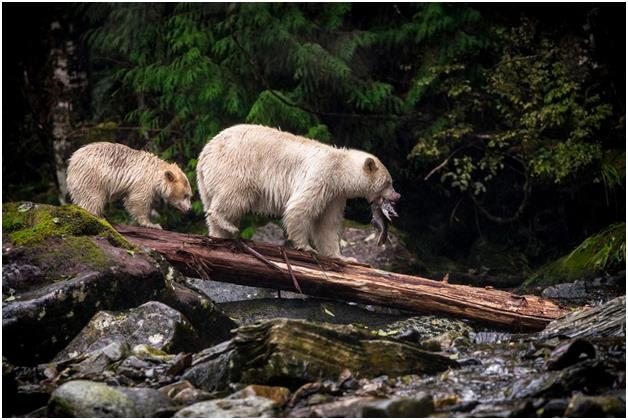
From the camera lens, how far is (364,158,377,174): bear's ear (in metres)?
8.88

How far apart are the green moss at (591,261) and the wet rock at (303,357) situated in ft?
14.7

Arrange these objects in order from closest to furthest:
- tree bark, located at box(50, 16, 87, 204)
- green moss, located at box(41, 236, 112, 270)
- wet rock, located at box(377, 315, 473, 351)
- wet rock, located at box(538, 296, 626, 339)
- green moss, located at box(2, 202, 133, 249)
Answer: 1. wet rock, located at box(538, 296, 626, 339)
2. green moss, located at box(41, 236, 112, 270)
3. wet rock, located at box(377, 315, 473, 351)
4. green moss, located at box(2, 202, 133, 249)
5. tree bark, located at box(50, 16, 87, 204)

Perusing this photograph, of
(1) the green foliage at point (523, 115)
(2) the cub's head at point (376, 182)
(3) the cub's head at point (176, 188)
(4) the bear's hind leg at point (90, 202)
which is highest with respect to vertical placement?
(1) the green foliage at point (523, 115)

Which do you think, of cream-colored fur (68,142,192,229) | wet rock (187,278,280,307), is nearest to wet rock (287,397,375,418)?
wet rock (187,278,280,307)

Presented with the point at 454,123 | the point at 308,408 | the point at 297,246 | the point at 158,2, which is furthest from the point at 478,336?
the point at 158,2

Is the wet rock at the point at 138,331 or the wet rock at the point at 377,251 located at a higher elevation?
the wet rock at the point at 377,251

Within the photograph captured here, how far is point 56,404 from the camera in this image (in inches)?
209

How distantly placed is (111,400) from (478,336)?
3753 millimetres

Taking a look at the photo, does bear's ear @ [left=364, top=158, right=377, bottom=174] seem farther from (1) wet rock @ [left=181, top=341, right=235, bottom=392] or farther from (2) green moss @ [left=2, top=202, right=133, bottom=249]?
(1) wet rock @ [left=181, top=341, right=235, bottom=392]

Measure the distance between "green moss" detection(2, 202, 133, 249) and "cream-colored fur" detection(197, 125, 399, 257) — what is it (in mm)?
1504

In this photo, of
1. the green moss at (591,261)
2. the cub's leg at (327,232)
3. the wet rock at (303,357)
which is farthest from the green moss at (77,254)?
the green moss at (591,261)

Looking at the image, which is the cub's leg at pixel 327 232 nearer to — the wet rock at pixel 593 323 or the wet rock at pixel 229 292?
the wet rock at pixel 229 292

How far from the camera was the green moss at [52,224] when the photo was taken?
7.63m

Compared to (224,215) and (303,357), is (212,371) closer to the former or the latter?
(303,357)
